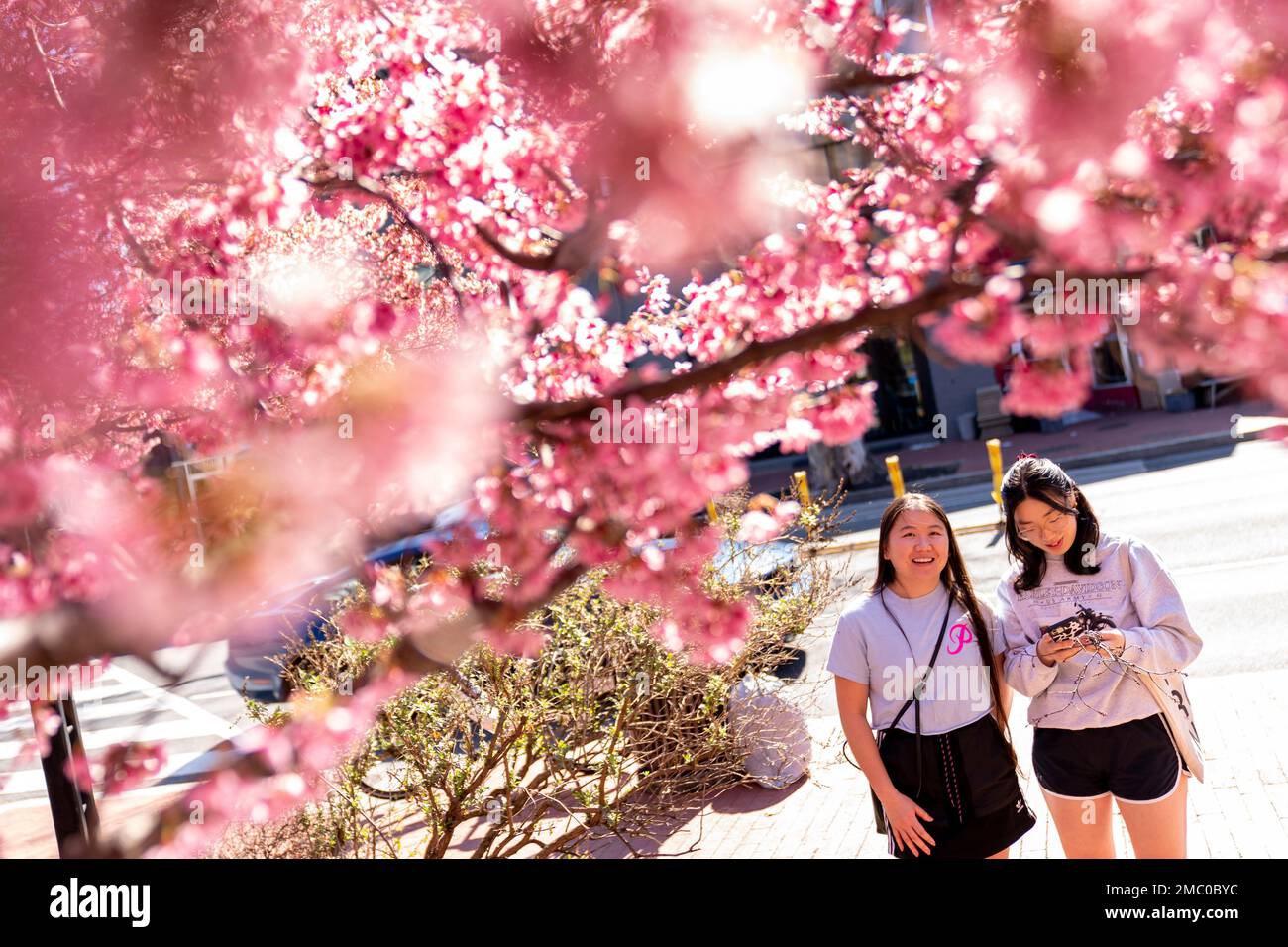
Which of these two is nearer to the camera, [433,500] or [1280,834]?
[433,500]

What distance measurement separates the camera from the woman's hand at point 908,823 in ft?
9.80

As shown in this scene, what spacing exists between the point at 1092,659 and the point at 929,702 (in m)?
0.48

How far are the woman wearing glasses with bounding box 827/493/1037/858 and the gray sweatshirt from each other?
0.44 ft

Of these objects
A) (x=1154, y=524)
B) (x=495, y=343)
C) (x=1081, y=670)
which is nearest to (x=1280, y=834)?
(x=1081, y=670)

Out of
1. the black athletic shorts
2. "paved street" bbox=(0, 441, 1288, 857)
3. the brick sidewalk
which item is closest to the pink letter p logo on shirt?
the black athletic shorts

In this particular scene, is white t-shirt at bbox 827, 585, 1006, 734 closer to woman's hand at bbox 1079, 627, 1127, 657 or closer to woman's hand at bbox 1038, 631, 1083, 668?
woman's hand at bbox 1038, 631, 1083, 668

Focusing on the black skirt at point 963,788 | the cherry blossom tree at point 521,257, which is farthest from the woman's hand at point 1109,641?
the cherry blossom tree at point 521,257

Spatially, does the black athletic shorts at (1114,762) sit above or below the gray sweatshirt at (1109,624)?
below

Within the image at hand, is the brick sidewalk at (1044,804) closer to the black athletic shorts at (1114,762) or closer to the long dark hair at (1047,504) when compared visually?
the black athletic shorts at (1114,762)

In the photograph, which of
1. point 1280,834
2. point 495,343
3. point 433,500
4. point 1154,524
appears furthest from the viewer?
point 1154,524

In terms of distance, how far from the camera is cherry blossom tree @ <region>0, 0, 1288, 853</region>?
206 cm
